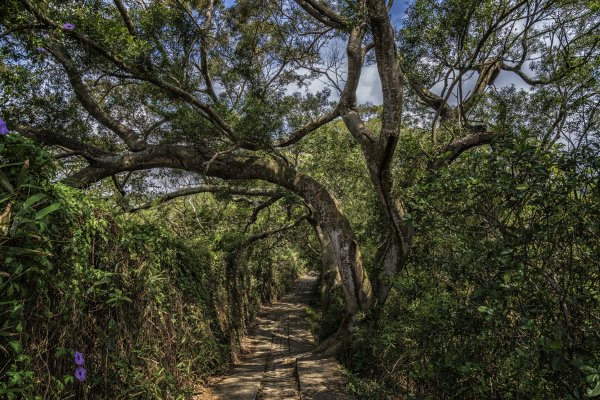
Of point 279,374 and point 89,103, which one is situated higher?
point 89,103

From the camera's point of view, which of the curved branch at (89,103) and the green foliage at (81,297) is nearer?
the green foliage at (81,297)

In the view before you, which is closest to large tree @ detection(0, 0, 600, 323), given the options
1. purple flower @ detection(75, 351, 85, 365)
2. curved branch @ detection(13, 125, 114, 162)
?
curved branch @ detection(13, 125, 114, 162)

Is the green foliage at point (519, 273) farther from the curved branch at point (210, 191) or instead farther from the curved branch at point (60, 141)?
the curved branch at point (210, 191)

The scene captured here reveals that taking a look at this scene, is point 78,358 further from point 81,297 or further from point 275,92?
point 275,92

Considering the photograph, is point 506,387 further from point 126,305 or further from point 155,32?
point 155,32

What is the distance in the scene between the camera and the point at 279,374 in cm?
645

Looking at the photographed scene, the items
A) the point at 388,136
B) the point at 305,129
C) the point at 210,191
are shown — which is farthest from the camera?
the point at 210,191

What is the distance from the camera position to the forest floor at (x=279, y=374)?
4988mm

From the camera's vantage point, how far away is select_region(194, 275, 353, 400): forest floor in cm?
499

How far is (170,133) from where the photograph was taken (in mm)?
7191

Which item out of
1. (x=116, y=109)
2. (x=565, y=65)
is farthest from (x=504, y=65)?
(x=116, y=109)

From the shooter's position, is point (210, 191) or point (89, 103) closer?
point (89, 103)

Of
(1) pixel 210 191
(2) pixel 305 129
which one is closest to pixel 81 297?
(2) pixel 305 129

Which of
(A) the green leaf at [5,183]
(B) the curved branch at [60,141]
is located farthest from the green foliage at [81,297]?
(B) the curved branch at [60,141]
